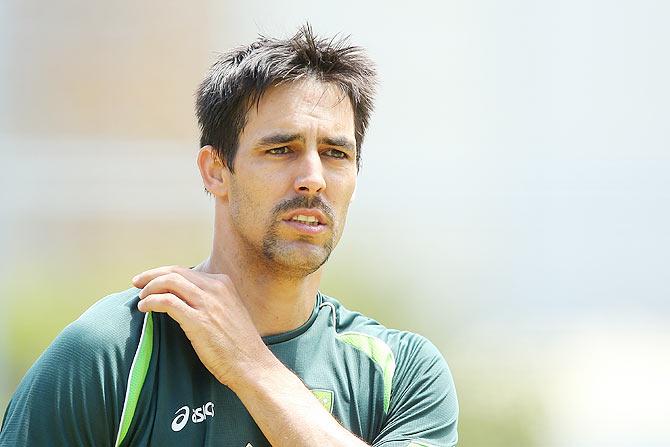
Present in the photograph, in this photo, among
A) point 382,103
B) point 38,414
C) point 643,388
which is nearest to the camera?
point 38,414

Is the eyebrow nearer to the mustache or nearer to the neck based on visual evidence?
the mustache

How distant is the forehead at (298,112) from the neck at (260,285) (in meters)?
0.30

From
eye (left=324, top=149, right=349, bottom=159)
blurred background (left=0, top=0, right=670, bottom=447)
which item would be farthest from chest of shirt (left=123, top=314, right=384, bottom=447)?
blurred background (left=0, top=0, right=670, bottom=447)

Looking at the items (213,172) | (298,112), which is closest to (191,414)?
(213,172)

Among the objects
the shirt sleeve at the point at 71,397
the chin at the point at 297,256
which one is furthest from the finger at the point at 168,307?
the chin at the point at 297,256

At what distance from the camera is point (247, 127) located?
270 cm

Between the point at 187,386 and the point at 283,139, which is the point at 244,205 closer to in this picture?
the point at 283,139

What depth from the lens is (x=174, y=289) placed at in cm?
247

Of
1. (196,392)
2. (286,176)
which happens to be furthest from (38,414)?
(286,176)

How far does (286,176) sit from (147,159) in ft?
28.1

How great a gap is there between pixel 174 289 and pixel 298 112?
0.57m

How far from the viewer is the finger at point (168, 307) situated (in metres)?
2.42

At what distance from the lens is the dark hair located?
107 inches

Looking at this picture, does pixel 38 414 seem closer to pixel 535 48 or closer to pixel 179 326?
pixel 179 326
